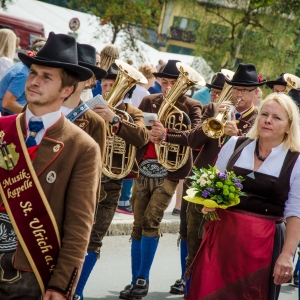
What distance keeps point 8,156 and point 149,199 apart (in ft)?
12.7

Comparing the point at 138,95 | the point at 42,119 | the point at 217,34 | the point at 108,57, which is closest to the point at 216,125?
the point at 108,57

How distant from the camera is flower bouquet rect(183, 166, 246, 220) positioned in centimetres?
511

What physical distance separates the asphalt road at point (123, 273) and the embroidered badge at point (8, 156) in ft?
11.3

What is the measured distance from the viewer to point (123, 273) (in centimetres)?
810

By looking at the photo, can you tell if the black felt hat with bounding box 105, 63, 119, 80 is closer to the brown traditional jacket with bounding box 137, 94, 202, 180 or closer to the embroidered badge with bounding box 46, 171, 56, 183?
the brown traditional jacket with bounding box 137, 94, 202, 180

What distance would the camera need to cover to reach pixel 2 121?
13.2 feet

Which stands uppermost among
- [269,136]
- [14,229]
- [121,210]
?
[269,136]

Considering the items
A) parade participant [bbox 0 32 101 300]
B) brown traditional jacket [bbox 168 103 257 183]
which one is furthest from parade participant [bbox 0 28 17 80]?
parade participant [bbox 0 32 101 300]

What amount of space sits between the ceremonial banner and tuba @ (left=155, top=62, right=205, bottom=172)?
12.5 feet

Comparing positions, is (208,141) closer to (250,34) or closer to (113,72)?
(113,72)

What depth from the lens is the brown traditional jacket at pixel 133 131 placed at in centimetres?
659

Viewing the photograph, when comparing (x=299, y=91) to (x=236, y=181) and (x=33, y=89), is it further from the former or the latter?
(x=33, y=89)

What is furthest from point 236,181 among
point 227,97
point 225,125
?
point 227,97

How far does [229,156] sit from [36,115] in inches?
75.7
